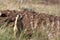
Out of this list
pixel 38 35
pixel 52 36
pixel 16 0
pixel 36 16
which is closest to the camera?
pixel 38 35

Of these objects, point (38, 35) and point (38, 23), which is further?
point (38, 23)

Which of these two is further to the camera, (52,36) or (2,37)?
(52,36)

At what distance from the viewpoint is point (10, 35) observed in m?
7.96

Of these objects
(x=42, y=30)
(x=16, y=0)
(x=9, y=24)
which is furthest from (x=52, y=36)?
(x=16, y=0)

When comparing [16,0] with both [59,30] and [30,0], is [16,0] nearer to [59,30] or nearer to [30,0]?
[30,0]

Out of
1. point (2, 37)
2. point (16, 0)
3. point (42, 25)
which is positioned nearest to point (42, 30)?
point (42, 25)

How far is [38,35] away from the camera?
8.49 m

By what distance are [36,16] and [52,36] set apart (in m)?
1.54

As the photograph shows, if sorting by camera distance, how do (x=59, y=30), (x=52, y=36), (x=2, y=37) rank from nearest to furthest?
(x=2, y=37) → (x=52, y=36) → (x=59, y=30)

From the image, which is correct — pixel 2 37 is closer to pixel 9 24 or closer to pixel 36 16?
pixel 9 24

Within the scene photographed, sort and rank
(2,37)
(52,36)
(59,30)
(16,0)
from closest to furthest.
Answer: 1. (2,37)
2. (52,36)
3. (59,30)
4. (16,0)

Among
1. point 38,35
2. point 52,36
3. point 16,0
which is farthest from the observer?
point 16,0

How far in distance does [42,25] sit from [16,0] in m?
6.64

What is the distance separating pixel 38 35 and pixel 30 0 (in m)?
8.83
